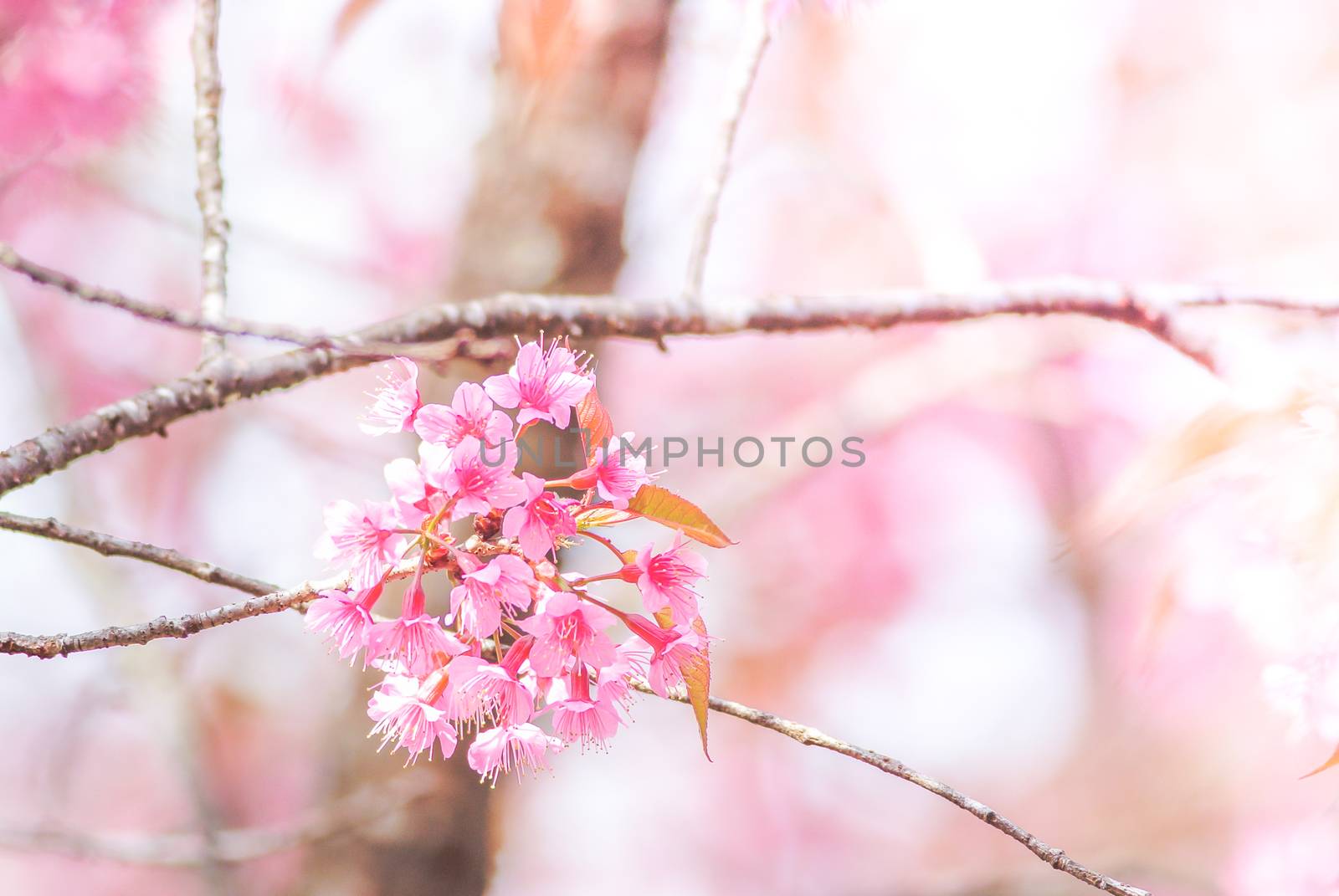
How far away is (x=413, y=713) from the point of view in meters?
0.63

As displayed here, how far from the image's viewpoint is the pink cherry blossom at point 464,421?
1.88ft

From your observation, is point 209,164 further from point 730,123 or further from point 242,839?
point 242,839

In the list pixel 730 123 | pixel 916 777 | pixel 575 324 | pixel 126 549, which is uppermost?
pixel 730 123

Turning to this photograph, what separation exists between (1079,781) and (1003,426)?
159 centimetres

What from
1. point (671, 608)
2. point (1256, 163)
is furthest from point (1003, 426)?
point (671, 608)

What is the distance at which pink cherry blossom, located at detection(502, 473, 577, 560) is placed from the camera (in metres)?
0.53

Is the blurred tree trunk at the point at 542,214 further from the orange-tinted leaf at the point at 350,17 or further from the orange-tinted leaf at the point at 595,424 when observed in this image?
the orange-tinted leaf at the point at 595,424

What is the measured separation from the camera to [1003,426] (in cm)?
427

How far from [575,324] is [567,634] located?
385 mm

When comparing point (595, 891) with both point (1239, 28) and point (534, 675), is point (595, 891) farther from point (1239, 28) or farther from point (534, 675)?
point (1239, 28)

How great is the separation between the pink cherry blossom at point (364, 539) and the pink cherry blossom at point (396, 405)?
0.26 feet

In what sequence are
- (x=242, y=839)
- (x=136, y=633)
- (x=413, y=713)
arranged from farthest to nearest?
(x=242, y=839), (x=413, y=713), (x=136, y=633)

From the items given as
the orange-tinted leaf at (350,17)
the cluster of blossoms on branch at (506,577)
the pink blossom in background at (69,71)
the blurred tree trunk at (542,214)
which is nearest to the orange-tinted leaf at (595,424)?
the cluster of blossoms on branch at (506,577)

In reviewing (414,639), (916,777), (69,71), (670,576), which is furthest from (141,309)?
(69,71)
